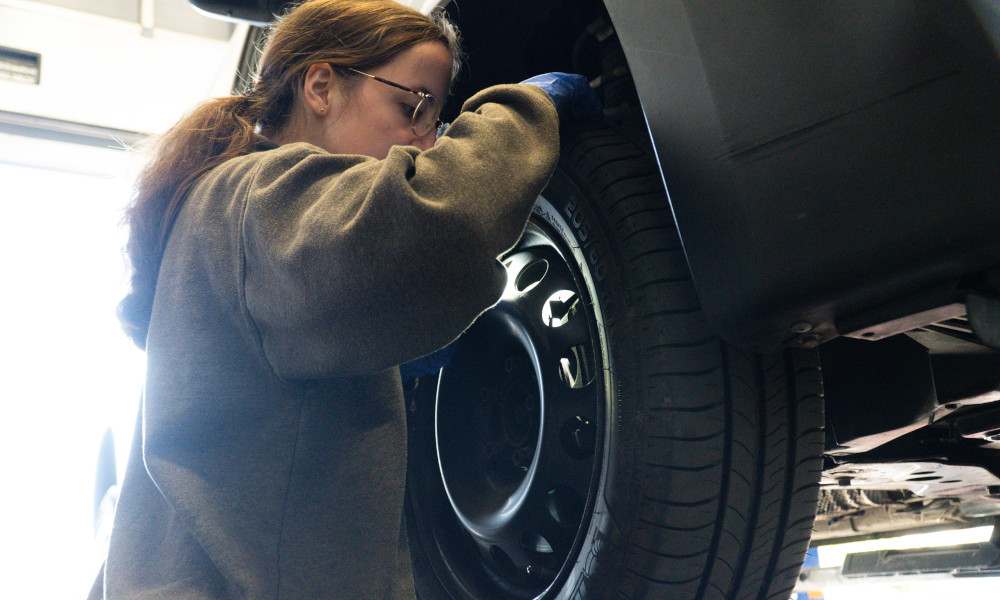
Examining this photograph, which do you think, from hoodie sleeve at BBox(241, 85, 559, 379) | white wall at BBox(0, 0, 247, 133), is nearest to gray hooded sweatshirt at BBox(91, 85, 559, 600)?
hoodie sleeve at BBox(241, 85, 559, 379)

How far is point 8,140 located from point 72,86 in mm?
463

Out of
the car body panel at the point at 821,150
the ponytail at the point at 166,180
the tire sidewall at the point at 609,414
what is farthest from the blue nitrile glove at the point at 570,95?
the ponytail at the point at 166,180

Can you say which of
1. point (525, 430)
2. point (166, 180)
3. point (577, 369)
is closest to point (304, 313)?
point (166, 180)

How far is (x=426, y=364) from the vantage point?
4.01ft

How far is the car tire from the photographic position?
0.79m

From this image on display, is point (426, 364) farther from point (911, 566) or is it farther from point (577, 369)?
point (911, 566)

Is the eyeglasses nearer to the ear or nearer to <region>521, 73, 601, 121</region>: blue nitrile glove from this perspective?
the ear

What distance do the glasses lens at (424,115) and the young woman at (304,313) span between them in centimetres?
4

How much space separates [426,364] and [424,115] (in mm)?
438

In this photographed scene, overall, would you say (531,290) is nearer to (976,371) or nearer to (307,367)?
(307,367)

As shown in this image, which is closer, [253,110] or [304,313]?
[304,313]

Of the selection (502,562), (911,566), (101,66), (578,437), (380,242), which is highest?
(380,242)

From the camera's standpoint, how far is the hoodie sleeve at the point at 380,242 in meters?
0.64

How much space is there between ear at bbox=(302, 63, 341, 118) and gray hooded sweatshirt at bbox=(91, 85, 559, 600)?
0.17 m
